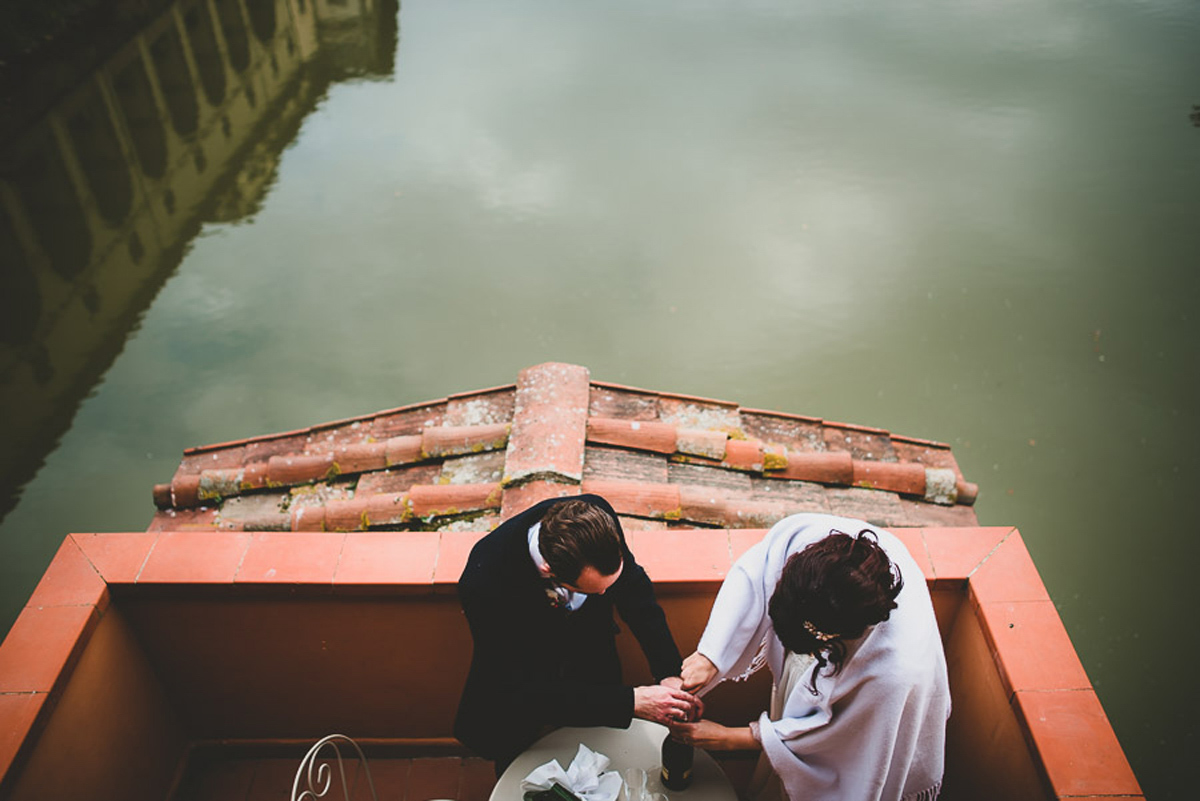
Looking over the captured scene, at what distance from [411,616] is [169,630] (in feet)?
2.94

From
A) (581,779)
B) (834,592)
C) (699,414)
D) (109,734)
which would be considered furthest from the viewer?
(699,414)

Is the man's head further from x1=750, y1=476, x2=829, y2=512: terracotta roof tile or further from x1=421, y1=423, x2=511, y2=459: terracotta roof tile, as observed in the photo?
x1=750, y1=476, x2=829, y2=512: terracotta roof tile

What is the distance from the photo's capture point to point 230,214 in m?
10.2

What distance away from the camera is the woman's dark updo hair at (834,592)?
67.5 inches

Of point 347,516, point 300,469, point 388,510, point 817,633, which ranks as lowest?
point 300,469

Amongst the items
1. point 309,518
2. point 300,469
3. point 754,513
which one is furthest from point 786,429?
point 300,469

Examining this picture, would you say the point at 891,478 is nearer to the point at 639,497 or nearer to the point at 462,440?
the point at 639,497

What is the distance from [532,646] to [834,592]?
2.99 feet

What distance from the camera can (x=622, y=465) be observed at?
3.38 meters

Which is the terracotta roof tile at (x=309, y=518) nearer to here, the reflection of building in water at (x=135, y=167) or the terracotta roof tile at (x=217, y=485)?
the terracotta roof tile at (x=217, y=485)

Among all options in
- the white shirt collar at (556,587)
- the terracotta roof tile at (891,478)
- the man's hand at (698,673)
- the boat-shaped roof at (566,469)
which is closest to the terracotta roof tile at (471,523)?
the boat-shaped roof at (566,469)

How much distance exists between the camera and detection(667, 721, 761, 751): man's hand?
2.11 meters

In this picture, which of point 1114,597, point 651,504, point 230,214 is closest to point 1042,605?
point 651,504

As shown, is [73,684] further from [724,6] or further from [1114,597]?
[724,6]
